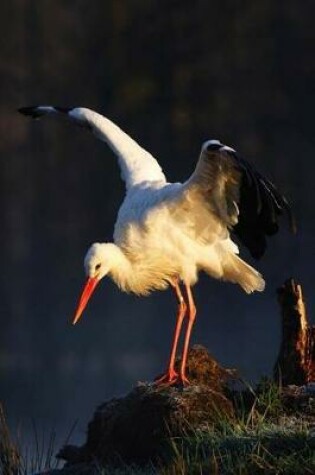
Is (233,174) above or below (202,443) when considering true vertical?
above

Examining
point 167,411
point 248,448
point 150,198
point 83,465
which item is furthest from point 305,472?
point 150,198

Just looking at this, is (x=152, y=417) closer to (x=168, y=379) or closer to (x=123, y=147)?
(x=168, y=379)

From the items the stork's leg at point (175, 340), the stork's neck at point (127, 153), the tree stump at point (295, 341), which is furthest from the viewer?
the stork's neck at point (127, 153)

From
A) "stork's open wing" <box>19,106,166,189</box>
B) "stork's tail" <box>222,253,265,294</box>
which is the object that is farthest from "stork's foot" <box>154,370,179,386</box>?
"stork's open wing" <box>19,106,166,189</box>

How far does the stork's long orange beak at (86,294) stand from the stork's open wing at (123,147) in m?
1.04

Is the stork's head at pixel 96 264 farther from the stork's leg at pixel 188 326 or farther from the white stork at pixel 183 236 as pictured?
the stork's leg at pixel 188 326

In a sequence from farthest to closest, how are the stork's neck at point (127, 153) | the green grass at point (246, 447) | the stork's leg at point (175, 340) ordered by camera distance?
the stork's neck at point (127, 153) → the stork's leg at point (175, 340) → the green grass at point (246, 447)

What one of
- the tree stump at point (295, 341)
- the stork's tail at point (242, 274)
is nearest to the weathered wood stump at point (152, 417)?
the tree stump at point (295, 341)

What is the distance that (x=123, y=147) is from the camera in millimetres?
12789

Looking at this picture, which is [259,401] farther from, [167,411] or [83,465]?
[83,465]

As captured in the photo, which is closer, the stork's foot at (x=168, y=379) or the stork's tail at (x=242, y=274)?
the stork's foot at (x=168, y=379)

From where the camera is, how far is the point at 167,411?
1053 centimetres

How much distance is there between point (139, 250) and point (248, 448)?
2.29m

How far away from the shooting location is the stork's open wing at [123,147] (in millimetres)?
12320
